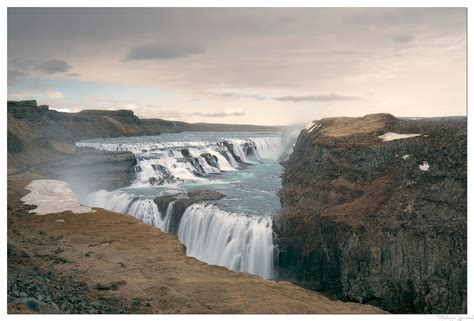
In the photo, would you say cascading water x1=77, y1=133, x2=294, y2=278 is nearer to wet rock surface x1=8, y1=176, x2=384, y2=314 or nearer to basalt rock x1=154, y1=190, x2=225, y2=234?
basalt rock x1=154, y1=190, x2=225, y2=234

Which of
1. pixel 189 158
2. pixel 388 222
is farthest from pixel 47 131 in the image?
pixel 388 222

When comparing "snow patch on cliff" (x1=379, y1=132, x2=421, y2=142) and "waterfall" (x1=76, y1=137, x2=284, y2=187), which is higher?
"snow patch on cliff" (x1=379, y1=132, x2=421, y2=142)

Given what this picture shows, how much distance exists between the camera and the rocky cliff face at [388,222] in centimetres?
2450

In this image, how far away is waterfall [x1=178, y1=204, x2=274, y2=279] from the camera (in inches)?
1286

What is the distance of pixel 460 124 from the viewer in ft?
107

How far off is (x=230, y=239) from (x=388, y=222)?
43.2ft

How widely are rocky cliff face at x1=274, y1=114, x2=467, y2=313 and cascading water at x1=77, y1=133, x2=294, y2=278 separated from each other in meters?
2.65

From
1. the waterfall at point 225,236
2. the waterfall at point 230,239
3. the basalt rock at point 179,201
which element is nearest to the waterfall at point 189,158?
the basalt rock at point 179,201

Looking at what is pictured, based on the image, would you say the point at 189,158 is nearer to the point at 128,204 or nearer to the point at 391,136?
the point at 128,204

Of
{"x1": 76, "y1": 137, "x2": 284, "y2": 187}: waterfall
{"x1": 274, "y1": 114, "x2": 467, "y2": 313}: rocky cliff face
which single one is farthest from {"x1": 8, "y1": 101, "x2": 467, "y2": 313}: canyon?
{"x1": 76, "y1": 137, "x2": 284, "y2": 187}: waterfall

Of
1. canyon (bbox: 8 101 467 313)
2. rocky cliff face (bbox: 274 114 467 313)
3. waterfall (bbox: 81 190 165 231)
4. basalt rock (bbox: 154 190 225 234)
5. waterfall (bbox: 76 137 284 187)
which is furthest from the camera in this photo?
waterfall (bbox: 76 137 284 187)

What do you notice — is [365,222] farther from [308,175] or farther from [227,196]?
[227,196]

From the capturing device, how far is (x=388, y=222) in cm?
2777

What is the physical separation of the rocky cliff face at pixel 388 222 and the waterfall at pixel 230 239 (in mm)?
1413
